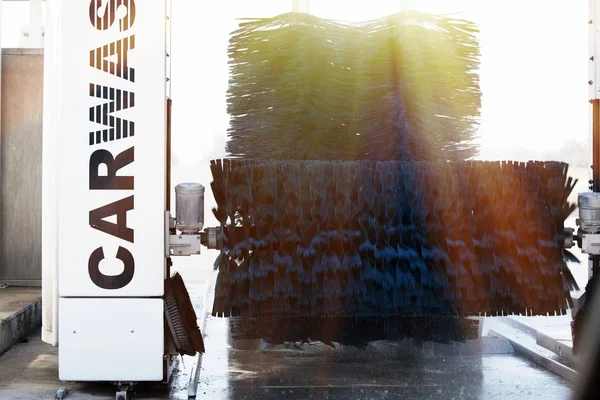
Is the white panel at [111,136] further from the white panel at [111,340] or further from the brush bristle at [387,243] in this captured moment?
the brush bristle at [387,243]

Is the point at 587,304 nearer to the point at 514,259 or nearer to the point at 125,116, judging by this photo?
the point at 514,259

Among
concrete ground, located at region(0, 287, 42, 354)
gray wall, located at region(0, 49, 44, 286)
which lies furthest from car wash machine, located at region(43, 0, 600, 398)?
gray wall, located at region(0, 49, 44, 286)

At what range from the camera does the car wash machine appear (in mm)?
2896

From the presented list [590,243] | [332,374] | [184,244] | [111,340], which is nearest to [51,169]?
[184,244]

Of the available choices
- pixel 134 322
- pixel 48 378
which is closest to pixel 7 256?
pixel 48 378

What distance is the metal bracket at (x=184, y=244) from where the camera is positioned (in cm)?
297

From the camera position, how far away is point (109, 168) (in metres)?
2.90

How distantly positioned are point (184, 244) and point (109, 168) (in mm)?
457

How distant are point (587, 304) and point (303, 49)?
1.91 metres

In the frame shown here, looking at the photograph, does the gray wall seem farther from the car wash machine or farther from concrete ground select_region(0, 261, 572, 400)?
the car wash machine

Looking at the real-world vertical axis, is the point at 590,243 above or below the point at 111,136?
below

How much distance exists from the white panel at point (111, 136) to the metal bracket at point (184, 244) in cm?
8

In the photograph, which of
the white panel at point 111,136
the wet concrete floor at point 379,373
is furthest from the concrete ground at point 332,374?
the white panel at point 111,136

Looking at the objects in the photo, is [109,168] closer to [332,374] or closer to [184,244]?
[184,244]
